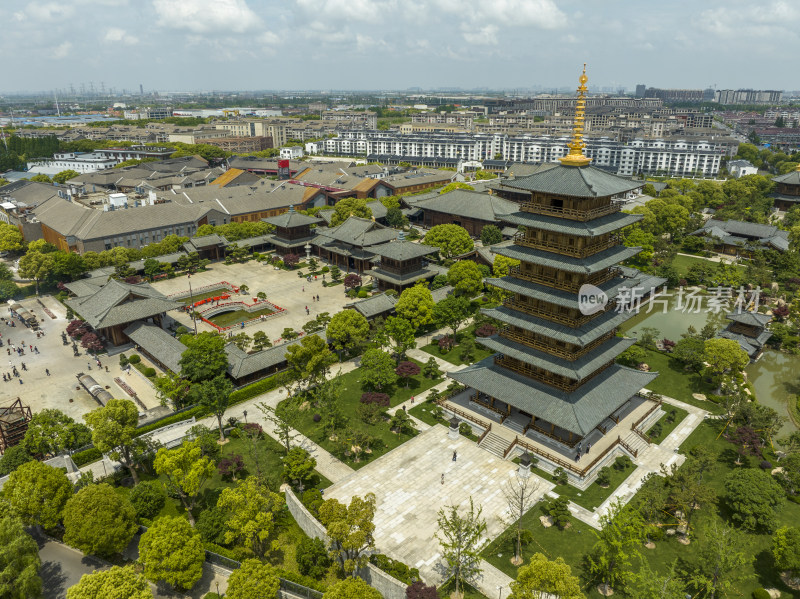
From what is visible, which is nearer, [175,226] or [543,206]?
[543,206]

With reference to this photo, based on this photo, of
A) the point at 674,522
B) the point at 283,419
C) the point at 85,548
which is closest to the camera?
the point at 85,548

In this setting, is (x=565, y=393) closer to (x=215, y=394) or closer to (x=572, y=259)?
(x=572, y=259)

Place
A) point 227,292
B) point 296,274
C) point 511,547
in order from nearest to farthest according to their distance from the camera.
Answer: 1. point 511,547
2. point 227,292
3. point 296,274

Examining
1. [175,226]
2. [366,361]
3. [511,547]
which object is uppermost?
[175,226]

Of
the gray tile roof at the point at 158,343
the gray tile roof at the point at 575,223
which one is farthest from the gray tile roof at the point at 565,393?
the gray tile roof at the point at 158,343

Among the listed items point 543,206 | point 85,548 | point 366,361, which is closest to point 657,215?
point 543,206

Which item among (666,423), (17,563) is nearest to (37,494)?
(17,563)

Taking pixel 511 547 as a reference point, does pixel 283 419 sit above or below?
above

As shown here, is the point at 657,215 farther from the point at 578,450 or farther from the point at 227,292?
the point at 227,292
